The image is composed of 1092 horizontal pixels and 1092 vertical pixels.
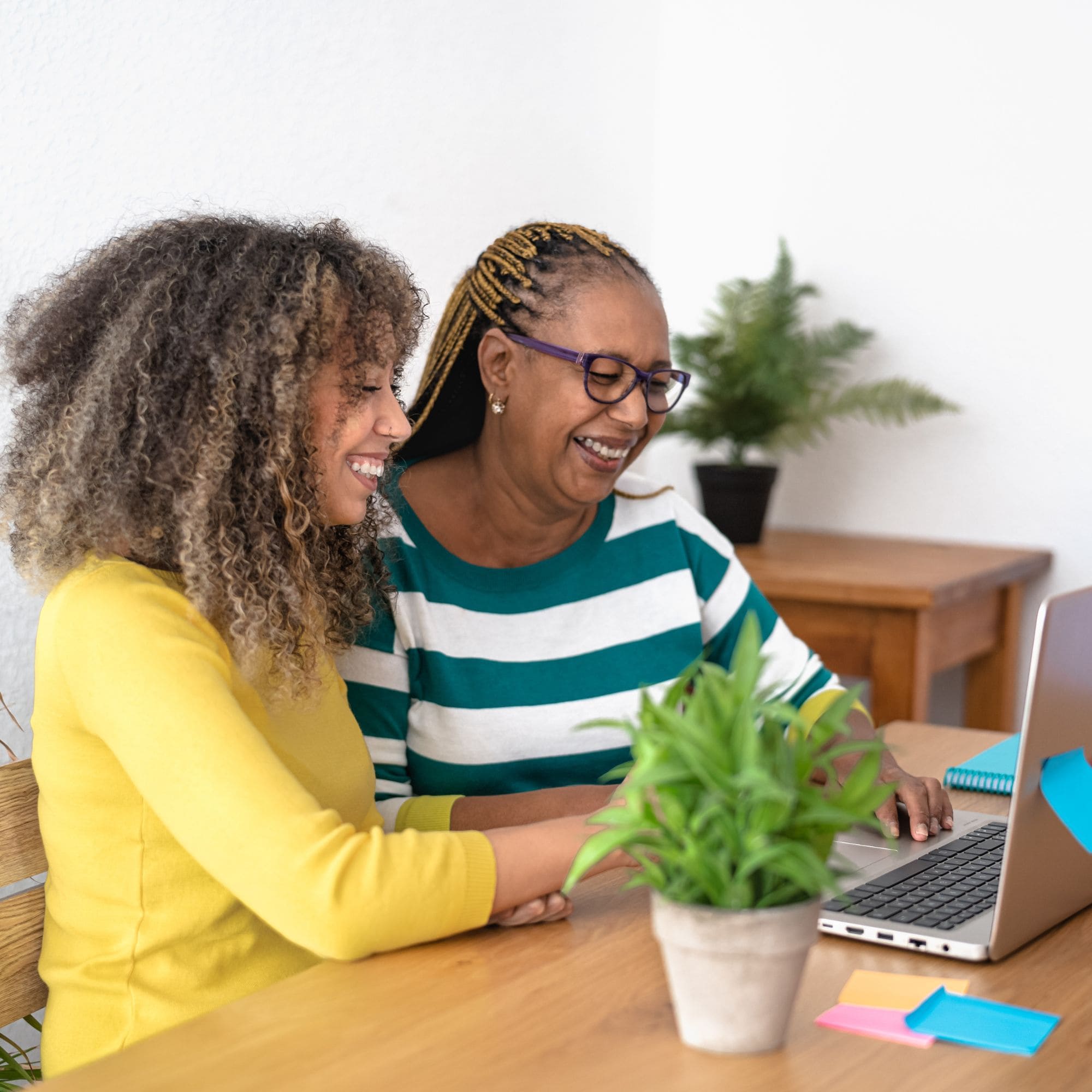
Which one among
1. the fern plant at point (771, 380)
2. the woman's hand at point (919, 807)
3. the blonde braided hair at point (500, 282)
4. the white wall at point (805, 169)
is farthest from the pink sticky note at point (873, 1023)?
the fern plant at point (771, 380)

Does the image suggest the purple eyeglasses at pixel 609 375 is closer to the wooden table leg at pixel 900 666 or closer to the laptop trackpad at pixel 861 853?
the laptop trackpad at pixel 861 853

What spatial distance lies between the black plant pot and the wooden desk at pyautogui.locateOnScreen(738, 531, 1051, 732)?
4 cm

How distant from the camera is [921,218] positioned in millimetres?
2834

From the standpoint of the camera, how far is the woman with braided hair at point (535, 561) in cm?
152

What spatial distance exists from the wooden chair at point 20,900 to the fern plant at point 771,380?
173 centimetres

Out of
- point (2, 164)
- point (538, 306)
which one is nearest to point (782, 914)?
point (538, 306)

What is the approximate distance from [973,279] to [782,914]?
230 centimetres

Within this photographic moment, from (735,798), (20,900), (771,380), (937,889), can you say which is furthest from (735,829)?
(771,380)

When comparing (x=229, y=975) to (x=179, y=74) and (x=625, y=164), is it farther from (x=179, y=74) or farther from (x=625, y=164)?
(x=625, y=164)

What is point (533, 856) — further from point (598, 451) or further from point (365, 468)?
point (598, 451)

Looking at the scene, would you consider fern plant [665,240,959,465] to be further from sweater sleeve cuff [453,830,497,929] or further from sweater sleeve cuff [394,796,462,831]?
sweater sleeve cuff [453,830,497,929]

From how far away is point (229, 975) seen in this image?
3.63 feet

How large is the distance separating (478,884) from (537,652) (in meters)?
0.59

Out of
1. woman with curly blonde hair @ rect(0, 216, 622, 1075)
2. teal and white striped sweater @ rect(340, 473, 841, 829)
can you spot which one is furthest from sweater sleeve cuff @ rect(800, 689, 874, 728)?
woman with curly blonde hair @ rect(0, 216, 622, 1075)
